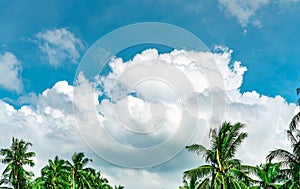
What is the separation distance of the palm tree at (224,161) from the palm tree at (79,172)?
2958 cm

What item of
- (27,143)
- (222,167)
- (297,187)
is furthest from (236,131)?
(27,143)

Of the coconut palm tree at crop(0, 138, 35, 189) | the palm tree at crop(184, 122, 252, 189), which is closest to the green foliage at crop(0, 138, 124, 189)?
the coconut palm tree at crop(0, 138, 35, 189)

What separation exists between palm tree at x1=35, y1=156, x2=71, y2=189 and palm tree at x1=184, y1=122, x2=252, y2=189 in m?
27.9

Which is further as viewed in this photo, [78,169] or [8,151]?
[78,169]

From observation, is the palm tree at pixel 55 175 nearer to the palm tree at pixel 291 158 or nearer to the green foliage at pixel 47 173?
the green foliage at pixel 47 173

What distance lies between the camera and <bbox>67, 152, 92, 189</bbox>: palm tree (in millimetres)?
55750

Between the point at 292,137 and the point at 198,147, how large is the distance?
635 centimetres

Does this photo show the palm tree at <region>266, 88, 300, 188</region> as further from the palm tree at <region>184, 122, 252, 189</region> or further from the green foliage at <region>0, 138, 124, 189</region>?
the green foliage at <region>0, 138, 124, 189</region>

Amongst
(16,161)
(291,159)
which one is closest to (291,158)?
(291,159)

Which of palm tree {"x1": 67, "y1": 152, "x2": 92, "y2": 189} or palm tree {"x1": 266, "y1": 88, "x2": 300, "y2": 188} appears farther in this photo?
palm tree {"x1": 67, "y1": 152, "x2": 92, "y2": 189}

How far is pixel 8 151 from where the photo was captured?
1941 inches

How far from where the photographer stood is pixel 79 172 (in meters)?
55.7

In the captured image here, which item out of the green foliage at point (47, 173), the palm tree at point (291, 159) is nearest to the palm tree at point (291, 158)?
the palm tree at point (291, 159)

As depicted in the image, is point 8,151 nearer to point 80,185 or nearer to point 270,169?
point 80,185
